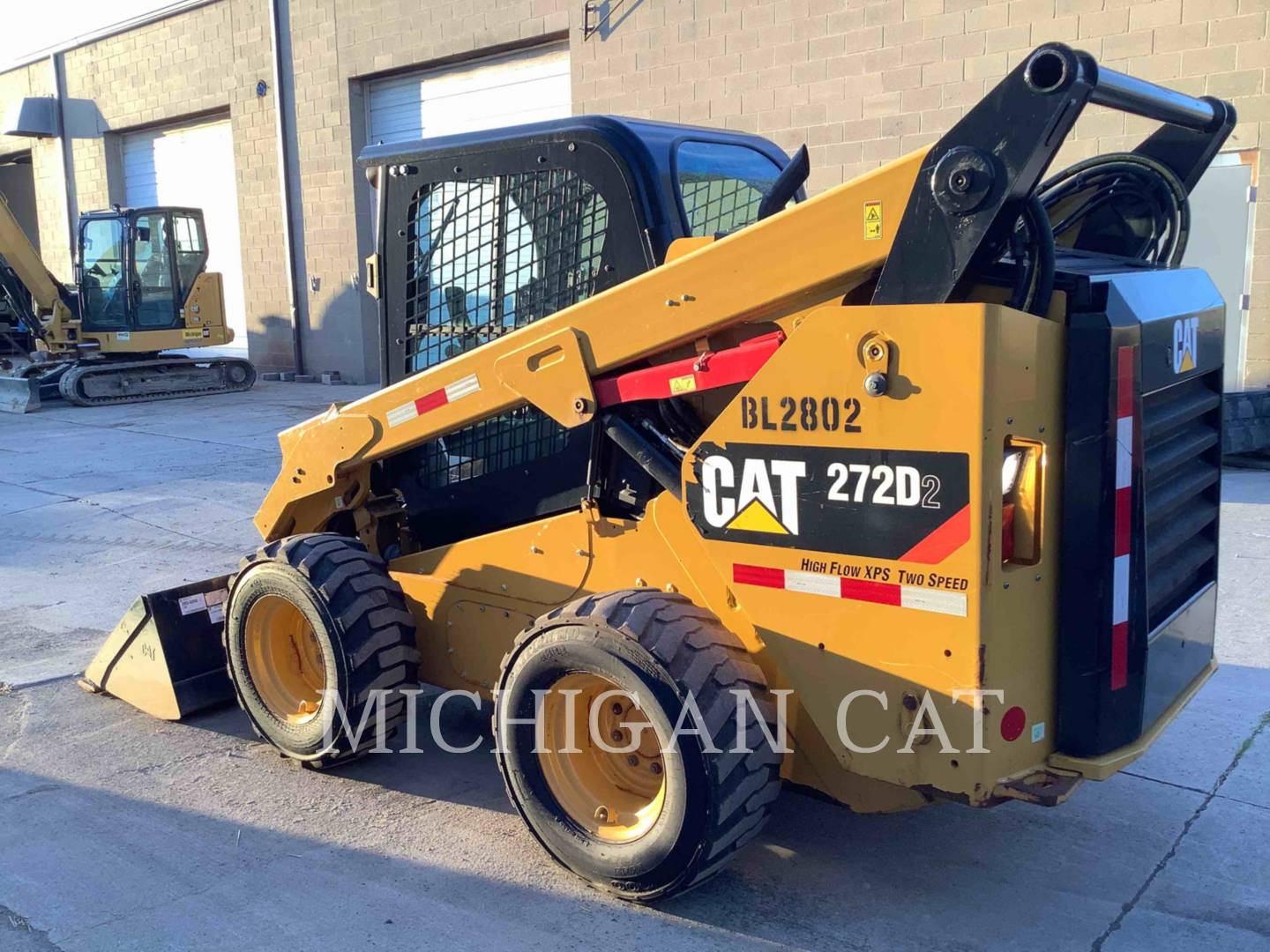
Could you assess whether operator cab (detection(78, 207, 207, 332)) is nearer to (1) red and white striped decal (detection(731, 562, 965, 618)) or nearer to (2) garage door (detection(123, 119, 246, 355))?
(2) garage door (detection(123, 119, 246, 355))

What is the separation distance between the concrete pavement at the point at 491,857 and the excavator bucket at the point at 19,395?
41.6 feet

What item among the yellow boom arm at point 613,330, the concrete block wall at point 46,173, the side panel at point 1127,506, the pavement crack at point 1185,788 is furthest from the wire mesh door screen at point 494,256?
the concrete block wall at point 46,173

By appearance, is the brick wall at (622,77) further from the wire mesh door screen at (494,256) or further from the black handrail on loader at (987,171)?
the black handrail on loader at (987,171)

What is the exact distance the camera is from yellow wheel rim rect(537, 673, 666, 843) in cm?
343

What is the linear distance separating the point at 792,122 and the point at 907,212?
10.7 m

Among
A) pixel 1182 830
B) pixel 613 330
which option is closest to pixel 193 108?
pixel 613 330

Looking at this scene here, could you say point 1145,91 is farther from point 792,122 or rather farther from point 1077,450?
point 792,122

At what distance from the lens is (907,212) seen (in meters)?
2.83

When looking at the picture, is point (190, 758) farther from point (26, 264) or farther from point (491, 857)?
point (26, 264)

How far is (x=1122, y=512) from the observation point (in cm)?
291

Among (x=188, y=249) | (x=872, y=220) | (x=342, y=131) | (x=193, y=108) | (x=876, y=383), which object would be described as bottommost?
(x=876, y=383)

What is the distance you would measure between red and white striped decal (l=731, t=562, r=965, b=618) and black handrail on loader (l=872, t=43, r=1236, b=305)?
2.32 ft

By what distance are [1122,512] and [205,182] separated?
72.3ft

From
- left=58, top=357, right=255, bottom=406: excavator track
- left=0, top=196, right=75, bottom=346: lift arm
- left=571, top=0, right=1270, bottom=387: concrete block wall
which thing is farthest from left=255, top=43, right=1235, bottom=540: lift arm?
left=0, top=196, right=75, bottom=346: lift arm
